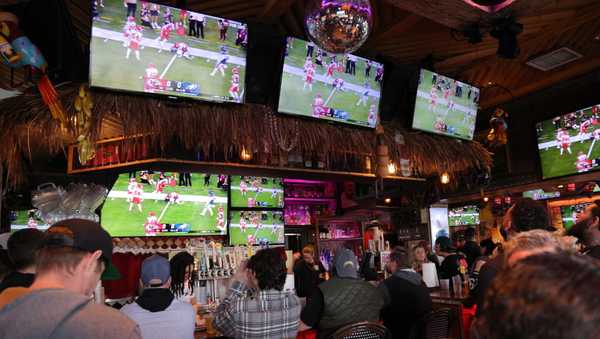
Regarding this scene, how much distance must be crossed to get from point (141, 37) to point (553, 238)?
121 inches

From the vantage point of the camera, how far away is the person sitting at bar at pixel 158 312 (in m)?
2.60

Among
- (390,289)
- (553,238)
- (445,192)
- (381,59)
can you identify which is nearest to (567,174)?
(445,192)

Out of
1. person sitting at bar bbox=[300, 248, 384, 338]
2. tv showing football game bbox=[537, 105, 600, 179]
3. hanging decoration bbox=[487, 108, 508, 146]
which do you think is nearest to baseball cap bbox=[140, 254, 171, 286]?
person sitting at bar bbox=[300, 248, 384, 338]

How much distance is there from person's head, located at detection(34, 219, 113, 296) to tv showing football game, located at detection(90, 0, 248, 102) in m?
2.18

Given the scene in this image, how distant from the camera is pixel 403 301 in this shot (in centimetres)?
376

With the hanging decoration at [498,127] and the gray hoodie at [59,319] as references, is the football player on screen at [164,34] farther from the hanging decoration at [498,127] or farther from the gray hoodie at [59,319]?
the hanging decoration at [498,127]

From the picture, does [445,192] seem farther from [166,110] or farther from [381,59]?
Result: [166,110]

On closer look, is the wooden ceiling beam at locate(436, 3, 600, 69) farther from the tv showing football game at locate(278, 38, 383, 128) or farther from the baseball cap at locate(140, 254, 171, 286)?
the baseball cap at locate(140, 254, 171, 286)

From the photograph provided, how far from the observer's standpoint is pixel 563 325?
28.1 inches

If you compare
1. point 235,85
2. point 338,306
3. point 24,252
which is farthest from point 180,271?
point 24,252

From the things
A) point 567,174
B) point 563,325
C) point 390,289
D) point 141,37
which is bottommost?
point 390,289

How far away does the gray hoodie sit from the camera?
3.85 ft

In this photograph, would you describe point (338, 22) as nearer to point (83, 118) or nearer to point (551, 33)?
point (83, 118)

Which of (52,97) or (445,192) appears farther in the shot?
A: (445,192)
